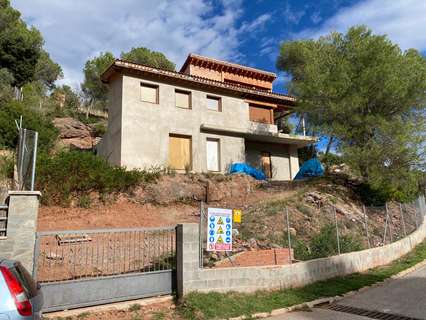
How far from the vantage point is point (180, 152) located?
820 inches

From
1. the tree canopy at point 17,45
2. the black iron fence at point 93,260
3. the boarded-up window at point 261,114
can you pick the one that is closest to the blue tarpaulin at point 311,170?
the boarded-up window at point 261,114

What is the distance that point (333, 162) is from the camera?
2838cm

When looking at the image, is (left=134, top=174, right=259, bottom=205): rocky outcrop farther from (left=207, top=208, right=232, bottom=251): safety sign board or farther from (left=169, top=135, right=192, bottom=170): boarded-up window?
(left=207, top=208, right=232, bottom=251): safety sign board

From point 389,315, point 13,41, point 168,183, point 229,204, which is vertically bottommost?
point 389,315

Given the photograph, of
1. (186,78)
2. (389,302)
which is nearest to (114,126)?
(186,78)

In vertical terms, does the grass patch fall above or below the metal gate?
below

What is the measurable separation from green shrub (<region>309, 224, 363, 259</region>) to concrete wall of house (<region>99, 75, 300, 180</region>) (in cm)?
1050

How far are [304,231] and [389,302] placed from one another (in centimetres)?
517

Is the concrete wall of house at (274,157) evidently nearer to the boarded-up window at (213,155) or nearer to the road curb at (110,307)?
the boarded-up window at (213,155)

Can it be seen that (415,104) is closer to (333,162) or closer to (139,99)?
(333,162)

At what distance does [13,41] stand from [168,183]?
22.7 m

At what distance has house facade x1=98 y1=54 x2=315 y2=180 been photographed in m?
19.6

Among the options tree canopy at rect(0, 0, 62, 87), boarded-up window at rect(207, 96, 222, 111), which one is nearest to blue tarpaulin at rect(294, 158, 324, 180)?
boarded-up window at rect(207, 96, 222, 111)

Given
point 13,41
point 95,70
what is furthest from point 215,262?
point 95,70
